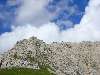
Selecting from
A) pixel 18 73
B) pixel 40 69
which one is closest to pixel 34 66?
pixel 40 69

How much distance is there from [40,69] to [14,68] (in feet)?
42.9

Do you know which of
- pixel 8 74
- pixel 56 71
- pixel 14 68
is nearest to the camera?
pixel 8 74

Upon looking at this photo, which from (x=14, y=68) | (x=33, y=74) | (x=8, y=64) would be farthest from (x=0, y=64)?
(x=33, y=74)

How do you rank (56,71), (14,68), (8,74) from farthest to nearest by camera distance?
(56,71) → (14,68) → (8,74)

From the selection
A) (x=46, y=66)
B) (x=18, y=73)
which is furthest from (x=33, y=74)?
(x=46, y=66)

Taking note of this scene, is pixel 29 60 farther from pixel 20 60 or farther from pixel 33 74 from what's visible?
pixel 33 74

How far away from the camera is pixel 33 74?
572 ft

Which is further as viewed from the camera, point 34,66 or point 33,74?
point 34,66

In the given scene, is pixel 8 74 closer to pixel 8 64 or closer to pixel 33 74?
pixel 33 74

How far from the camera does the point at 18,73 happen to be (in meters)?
172

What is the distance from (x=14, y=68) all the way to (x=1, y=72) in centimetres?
1116

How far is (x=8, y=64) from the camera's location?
19600cm

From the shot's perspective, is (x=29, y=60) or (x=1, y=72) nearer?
(x=1, y=72)

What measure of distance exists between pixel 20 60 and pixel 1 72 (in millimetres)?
24741
